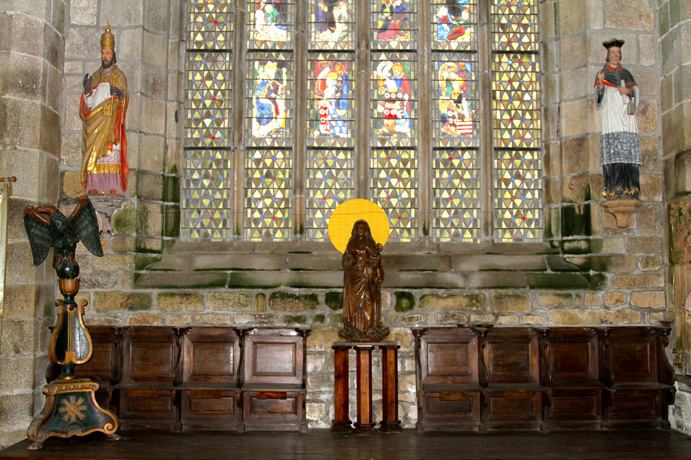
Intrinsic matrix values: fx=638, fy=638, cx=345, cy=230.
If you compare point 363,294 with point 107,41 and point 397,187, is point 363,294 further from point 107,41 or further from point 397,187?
point 107,41

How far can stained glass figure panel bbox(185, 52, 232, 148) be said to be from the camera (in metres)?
6.96

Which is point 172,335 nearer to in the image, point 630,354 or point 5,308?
point 5,308

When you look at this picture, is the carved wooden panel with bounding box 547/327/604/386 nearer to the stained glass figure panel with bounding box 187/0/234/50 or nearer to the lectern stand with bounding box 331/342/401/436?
the lectern stand with bounding box 331/342/401/436

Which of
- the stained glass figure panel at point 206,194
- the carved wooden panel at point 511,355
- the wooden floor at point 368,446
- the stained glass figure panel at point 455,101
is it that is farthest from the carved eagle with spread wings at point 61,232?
the carved wooden panel at point 511,355

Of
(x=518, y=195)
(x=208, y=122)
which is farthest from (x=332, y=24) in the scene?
(x=518, y=195)

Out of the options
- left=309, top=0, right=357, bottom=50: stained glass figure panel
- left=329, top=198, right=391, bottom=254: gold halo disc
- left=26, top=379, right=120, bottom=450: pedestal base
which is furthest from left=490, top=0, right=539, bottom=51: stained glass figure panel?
left=26, top=379, right=120, bottom=450: pedestal base

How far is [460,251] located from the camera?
6738 millimetres

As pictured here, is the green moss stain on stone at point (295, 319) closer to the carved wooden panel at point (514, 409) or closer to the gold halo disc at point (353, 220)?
the gold halo disc at point (353, 220)

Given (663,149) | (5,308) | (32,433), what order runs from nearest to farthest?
1. (32,433)
2. (5,308)
3. (663,149)

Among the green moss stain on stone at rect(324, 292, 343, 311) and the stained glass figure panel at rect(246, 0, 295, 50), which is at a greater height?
the stained glass figure panel at rect(246, 0, 295, 50)

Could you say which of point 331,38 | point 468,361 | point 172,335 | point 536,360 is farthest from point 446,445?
point 331,38

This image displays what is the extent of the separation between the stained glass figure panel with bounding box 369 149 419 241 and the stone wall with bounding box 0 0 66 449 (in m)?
3.29

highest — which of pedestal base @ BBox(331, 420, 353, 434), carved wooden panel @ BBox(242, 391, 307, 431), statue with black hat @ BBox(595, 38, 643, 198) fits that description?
statue with black hat @ BBox(595, 38, 643, 198)

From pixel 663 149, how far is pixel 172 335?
17.0 feet
